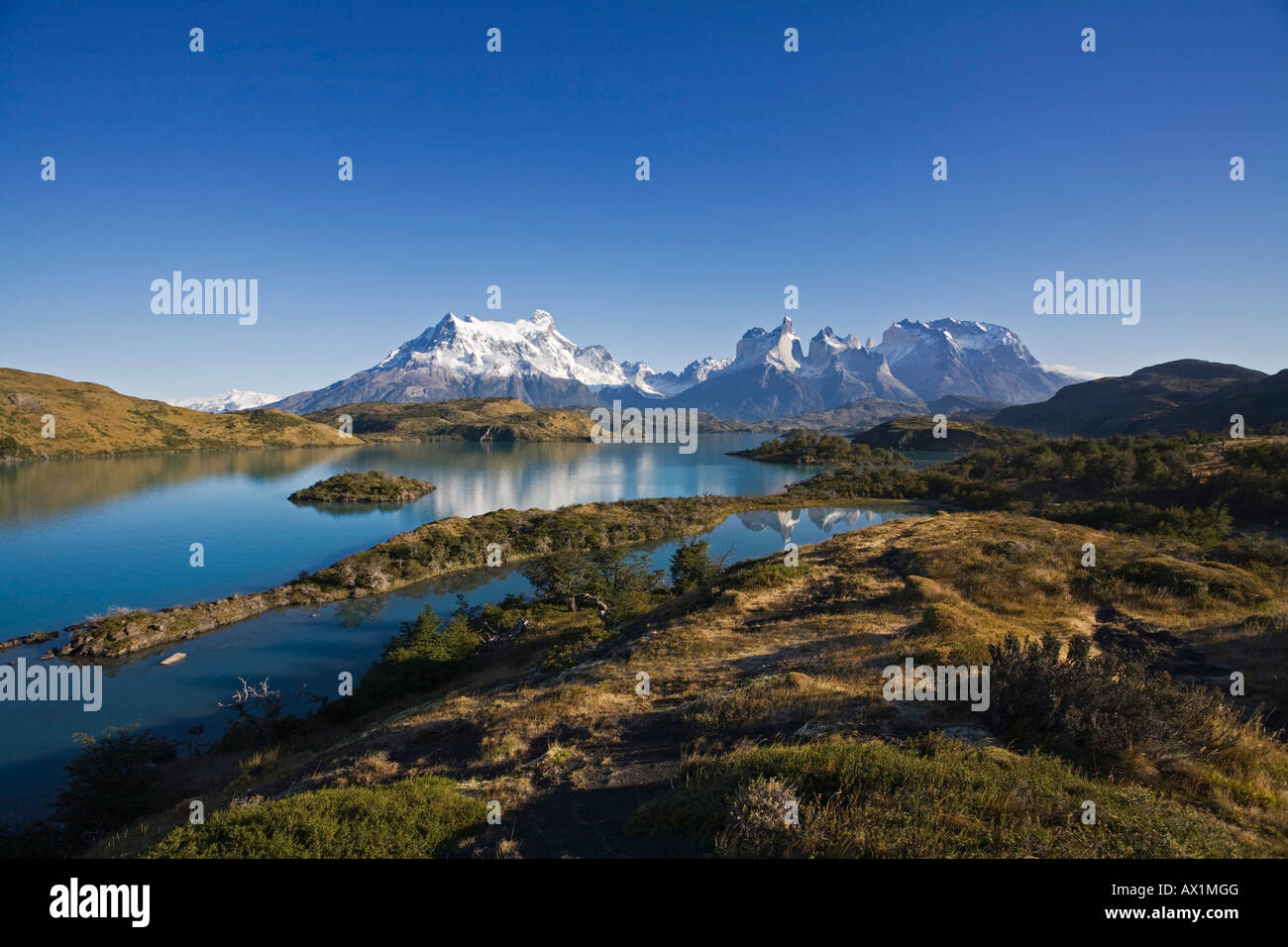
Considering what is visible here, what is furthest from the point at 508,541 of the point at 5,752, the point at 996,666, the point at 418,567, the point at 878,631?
the point at 996,666

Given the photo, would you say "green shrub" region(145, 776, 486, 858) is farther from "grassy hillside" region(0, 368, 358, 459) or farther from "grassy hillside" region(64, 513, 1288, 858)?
"grassy hillside" region(0, 368, 358, 459)

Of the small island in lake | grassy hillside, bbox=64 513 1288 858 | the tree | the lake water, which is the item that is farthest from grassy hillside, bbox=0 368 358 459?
grassy hillside, bbox=64 513 1288 858

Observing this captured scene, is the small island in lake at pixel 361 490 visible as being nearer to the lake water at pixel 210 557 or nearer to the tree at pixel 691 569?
the lake water at pixel 210 557

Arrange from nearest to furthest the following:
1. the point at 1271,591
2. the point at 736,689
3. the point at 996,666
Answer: the point at 996,666 → the point at 736,689 → the point at 1271,591

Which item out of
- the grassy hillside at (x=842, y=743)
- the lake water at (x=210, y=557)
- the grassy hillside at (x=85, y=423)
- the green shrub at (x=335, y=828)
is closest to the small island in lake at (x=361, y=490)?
the lake water at (x=210, y=557)

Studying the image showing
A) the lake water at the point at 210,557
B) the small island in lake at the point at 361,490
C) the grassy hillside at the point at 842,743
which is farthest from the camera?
the small island in lake at the point at 361,490

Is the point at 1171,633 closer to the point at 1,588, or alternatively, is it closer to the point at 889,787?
the point at 889,787
